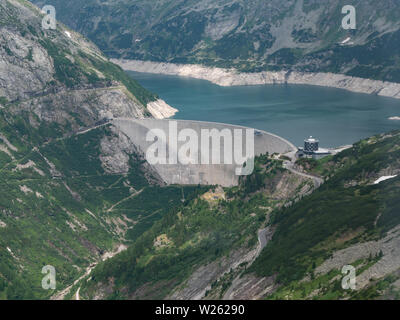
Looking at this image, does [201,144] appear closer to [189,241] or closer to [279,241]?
[189,241]

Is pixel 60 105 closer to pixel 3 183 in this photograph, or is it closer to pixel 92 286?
pixel 3 183

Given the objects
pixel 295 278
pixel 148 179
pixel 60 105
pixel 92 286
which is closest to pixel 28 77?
pixel 60 105

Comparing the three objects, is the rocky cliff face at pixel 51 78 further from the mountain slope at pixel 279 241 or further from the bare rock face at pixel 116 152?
the mountain slope at pixel 279 241

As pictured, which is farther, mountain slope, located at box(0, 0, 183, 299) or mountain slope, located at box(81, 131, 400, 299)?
mountain slope, located at box(0, 0, 183, 299)

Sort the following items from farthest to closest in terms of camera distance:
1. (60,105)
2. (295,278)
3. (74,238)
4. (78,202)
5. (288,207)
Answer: (60,105), (78,202), (74,238), (288,207), (295,278)

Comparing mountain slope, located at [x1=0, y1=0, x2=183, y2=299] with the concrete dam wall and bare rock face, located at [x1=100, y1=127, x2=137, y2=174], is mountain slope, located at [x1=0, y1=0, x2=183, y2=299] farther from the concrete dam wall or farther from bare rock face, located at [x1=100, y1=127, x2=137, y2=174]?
the concrete dam wall

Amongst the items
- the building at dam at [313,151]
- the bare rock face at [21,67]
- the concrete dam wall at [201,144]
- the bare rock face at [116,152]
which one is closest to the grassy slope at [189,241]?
the building at dam at [313,151]

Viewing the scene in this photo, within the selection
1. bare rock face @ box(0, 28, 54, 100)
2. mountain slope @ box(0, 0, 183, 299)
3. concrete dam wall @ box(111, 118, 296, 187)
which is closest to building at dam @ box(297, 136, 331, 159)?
concrete dam wall @ box(111, 118, 296, 187)

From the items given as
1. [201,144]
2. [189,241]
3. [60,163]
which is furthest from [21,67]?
[189,241]
